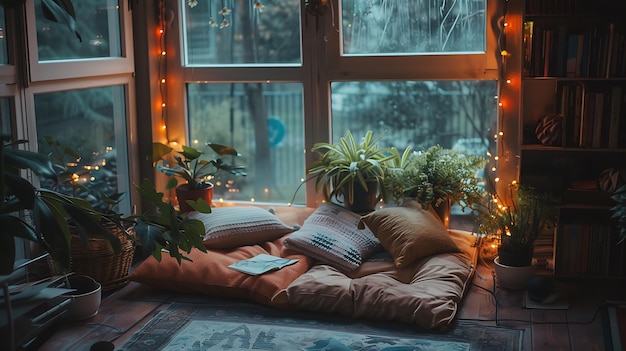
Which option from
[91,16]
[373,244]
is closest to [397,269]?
[373,244]

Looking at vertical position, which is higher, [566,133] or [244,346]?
[566,133]

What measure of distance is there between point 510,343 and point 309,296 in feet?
3.14

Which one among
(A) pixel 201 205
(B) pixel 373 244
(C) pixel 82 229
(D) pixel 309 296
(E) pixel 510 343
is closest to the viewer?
(C) pixel 82 229

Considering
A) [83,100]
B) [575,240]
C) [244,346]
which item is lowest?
[244,346]

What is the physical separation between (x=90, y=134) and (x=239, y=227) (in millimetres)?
1042

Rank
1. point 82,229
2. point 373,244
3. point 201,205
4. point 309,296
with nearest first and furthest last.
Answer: point 82,229, point 201,205, point 309,296, point 373,244

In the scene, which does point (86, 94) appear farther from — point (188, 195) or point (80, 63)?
point (188, 195)

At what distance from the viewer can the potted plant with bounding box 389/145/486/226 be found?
4.36 meters

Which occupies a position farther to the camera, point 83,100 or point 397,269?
point 83,100

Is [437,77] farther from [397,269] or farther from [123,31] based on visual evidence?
[123,31]

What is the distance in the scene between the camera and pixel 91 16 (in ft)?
14.5

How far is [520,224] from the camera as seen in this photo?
3982mm

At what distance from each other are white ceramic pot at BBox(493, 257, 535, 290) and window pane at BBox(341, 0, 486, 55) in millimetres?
1293

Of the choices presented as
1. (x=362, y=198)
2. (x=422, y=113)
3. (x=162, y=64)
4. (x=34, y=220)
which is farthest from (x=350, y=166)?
(x=34, y=220)
